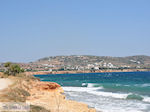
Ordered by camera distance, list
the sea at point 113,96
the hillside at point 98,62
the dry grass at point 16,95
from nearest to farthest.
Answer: the dry grass at point 16,95
the sea at point 113,96
the hillside at point 98,62

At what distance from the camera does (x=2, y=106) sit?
35.4 ft

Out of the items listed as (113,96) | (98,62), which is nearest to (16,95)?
(113,96)

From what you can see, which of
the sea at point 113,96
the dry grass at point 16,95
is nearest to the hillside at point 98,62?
the sea at point 113,96

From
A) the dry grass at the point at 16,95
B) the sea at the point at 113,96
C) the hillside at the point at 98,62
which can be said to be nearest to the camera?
the dry grass at the point at 16,95

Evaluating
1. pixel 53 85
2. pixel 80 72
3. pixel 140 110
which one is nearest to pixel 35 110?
pixel 140 110

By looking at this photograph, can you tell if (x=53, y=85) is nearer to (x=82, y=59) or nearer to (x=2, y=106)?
(x=2, y=106)

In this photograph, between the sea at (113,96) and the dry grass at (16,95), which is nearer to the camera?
the dry grass at (16,95)

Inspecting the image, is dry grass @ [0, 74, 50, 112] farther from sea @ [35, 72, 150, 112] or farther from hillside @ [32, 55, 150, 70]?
hillside @ [32, 55, 150, 70]

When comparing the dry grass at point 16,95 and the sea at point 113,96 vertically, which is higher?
the dry grass at point 16,95

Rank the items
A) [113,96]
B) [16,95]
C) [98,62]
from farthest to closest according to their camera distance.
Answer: [98,62] < [113,96] < [16,95]

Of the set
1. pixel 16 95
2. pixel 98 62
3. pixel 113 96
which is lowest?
pixel 113 96

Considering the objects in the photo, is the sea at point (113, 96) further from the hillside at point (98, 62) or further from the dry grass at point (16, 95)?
the hillside at point (98, 62)

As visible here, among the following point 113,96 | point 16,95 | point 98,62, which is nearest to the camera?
point 16,95

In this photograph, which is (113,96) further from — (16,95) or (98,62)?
(98,62)
